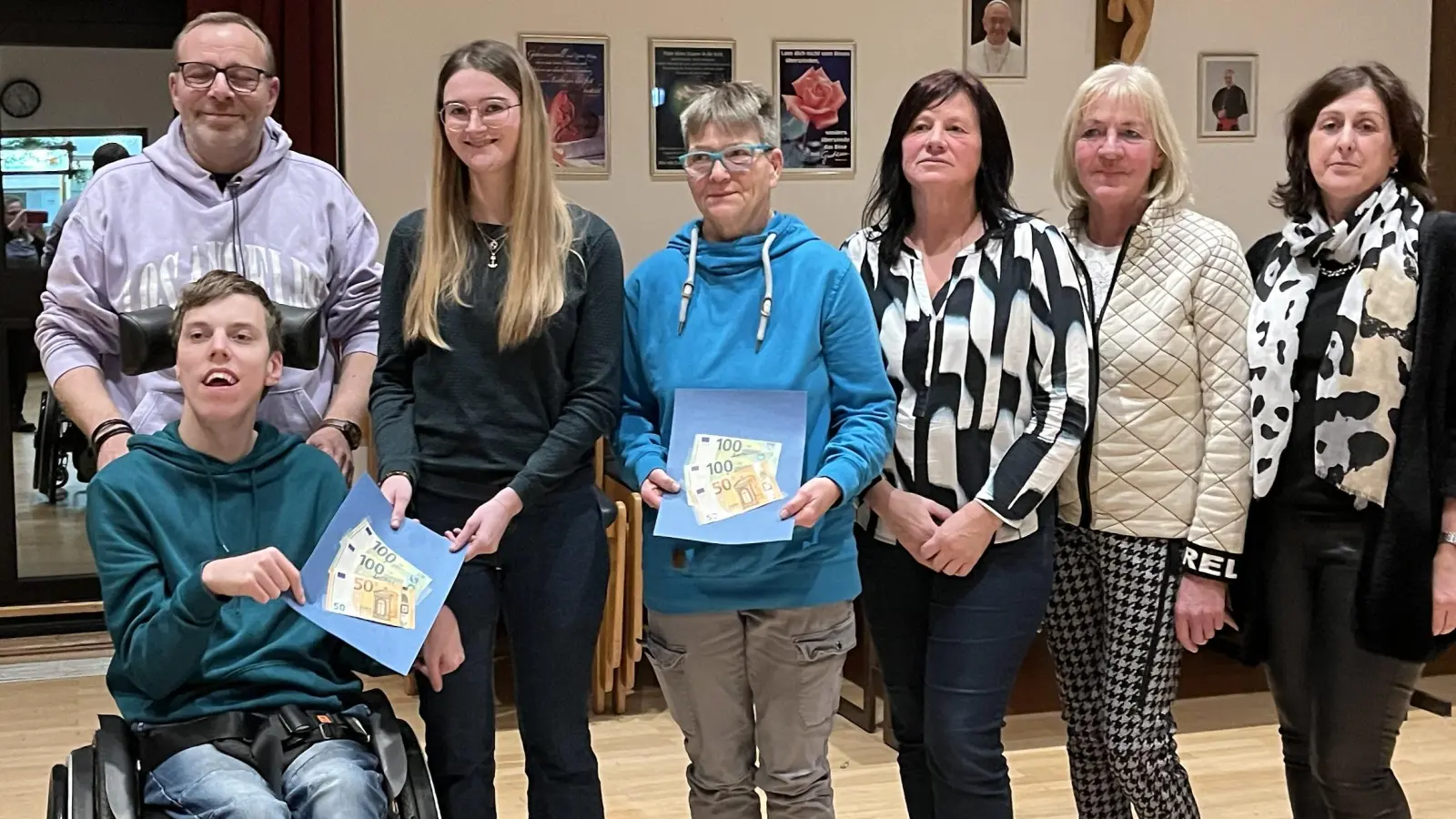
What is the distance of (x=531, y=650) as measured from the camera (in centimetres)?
231

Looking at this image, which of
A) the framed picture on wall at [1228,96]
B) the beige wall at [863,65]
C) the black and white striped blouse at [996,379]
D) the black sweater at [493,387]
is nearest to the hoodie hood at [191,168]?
the black sweater at [493,387]

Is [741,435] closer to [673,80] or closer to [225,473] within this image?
[225,473]

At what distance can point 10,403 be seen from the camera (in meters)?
5.11

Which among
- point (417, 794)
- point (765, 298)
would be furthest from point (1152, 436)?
point (417, 794)

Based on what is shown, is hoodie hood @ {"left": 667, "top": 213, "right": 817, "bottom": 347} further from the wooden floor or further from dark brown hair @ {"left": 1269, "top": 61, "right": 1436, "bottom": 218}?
the wooden floor

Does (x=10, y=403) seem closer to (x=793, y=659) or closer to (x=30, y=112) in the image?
(x=30, y=112)

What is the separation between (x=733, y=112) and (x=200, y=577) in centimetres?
105

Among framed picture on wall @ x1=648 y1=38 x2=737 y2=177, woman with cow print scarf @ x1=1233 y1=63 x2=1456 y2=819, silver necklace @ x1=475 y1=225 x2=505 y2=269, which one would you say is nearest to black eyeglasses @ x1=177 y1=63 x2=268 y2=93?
silver necklace @ x1=475 y1=225 x2=505 y2=269

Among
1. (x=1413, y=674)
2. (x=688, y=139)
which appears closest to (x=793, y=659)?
(x=688, y=139)

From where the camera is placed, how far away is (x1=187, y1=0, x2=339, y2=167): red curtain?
4793 mm

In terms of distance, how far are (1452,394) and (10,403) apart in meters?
4.63

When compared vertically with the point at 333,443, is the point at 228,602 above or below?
below

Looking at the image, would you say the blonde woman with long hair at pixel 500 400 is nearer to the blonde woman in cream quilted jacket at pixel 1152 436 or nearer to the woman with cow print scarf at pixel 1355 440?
the blonde woman in cream quilted jacket at pixel 1152 436

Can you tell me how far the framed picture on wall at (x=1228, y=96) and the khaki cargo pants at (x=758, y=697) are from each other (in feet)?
13.1
